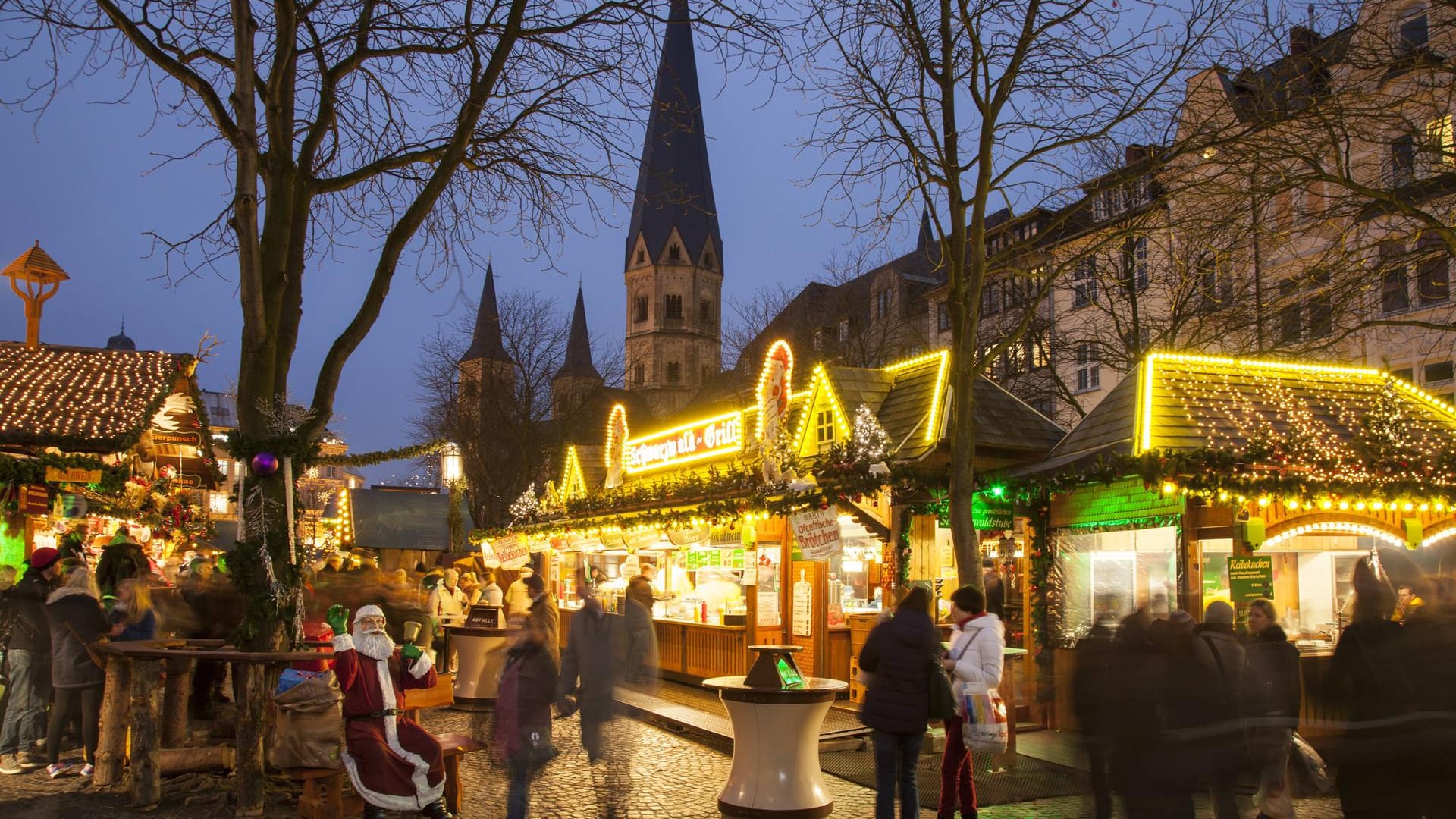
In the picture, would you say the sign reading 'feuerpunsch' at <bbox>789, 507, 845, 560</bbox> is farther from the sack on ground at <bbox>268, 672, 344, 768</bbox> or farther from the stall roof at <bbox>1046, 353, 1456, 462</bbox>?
the sack on ground at <bbox>268, 672, 344, 768</bbox>

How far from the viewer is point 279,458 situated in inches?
355

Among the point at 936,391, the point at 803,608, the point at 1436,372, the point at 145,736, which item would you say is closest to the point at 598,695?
the point at 145,736

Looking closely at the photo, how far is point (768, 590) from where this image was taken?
16.0 m

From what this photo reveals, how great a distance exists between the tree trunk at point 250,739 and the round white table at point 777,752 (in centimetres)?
341

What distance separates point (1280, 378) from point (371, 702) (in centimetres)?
1119

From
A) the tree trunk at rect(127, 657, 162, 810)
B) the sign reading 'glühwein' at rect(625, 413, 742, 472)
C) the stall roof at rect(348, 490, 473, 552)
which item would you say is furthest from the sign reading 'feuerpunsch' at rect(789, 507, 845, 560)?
the stall roof at rect(348, 490, 473, 552)

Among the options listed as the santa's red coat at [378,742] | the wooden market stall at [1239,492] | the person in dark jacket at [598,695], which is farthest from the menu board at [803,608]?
the santa's red coat at [378,742]

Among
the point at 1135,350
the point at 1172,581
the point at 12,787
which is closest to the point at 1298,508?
the point at 1172,581

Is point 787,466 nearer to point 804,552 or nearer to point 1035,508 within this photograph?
point 804,552

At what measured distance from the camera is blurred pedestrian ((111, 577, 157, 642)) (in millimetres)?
10000

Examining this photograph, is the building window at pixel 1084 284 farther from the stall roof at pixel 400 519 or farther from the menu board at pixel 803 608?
the stall roof at pixel 400 519

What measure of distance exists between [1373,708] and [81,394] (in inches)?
709

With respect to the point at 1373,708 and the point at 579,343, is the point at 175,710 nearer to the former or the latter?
the point at 1373,708

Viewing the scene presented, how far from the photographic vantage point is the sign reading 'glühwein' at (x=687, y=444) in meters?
17.9
